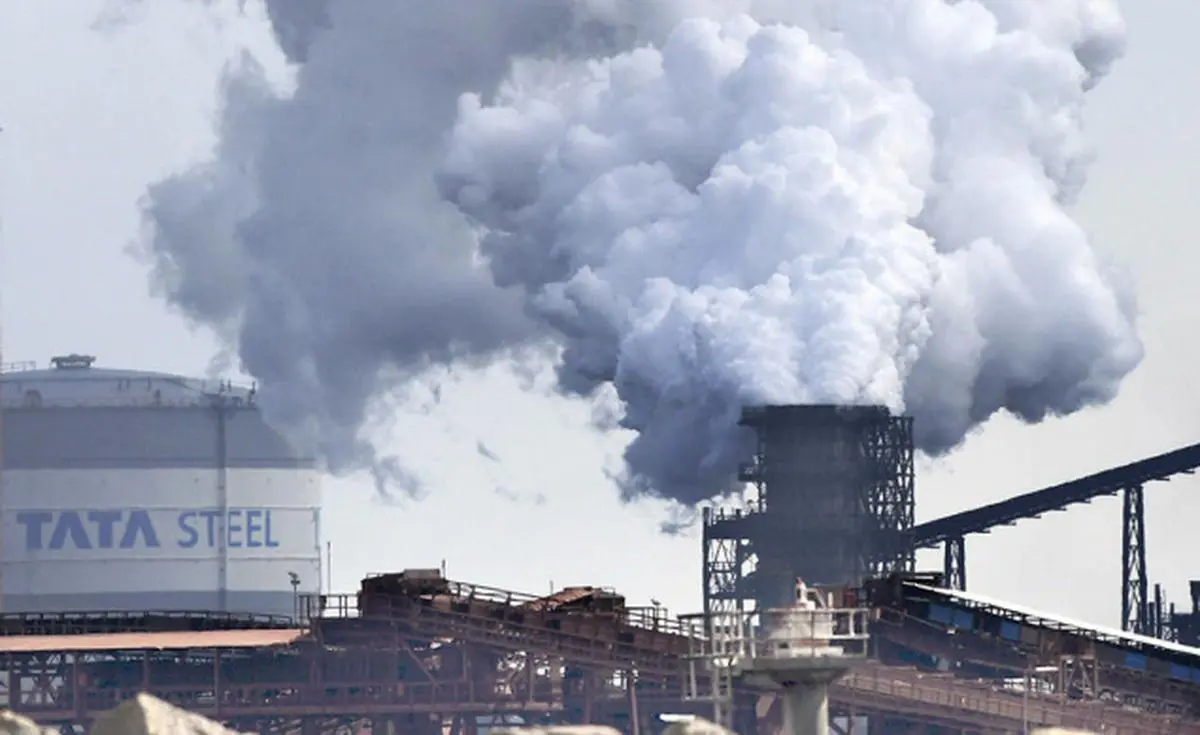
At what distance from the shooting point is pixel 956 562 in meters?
153

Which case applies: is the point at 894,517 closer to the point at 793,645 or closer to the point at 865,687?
the point at 865,687

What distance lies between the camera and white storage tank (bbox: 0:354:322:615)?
18600 centimetres

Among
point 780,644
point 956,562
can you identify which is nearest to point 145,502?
point 956,562

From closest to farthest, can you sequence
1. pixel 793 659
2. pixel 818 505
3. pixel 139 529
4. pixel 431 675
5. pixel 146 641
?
pixel 793 659, pixel 431 675, pixel 146 641, pixel 818 505, pixel 139 529

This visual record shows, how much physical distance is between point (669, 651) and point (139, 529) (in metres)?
85.6

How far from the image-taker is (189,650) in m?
113

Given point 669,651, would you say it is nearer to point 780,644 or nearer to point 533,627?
point 533,627

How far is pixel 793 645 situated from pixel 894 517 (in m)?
79.3

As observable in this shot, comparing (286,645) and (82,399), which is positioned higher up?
(82,399)

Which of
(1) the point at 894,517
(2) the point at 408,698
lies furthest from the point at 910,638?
(1) the point at 894,517

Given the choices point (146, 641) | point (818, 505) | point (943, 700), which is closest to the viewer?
point (943, 700)

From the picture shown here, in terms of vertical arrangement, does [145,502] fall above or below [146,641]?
above

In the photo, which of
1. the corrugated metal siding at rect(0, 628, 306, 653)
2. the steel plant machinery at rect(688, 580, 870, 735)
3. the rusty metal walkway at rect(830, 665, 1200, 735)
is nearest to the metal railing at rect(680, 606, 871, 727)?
the steel plant machinery at rect(688, 580, 870, 735)

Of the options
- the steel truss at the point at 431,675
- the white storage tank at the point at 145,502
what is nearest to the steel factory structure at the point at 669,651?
the steel truss at the point at 431,675
